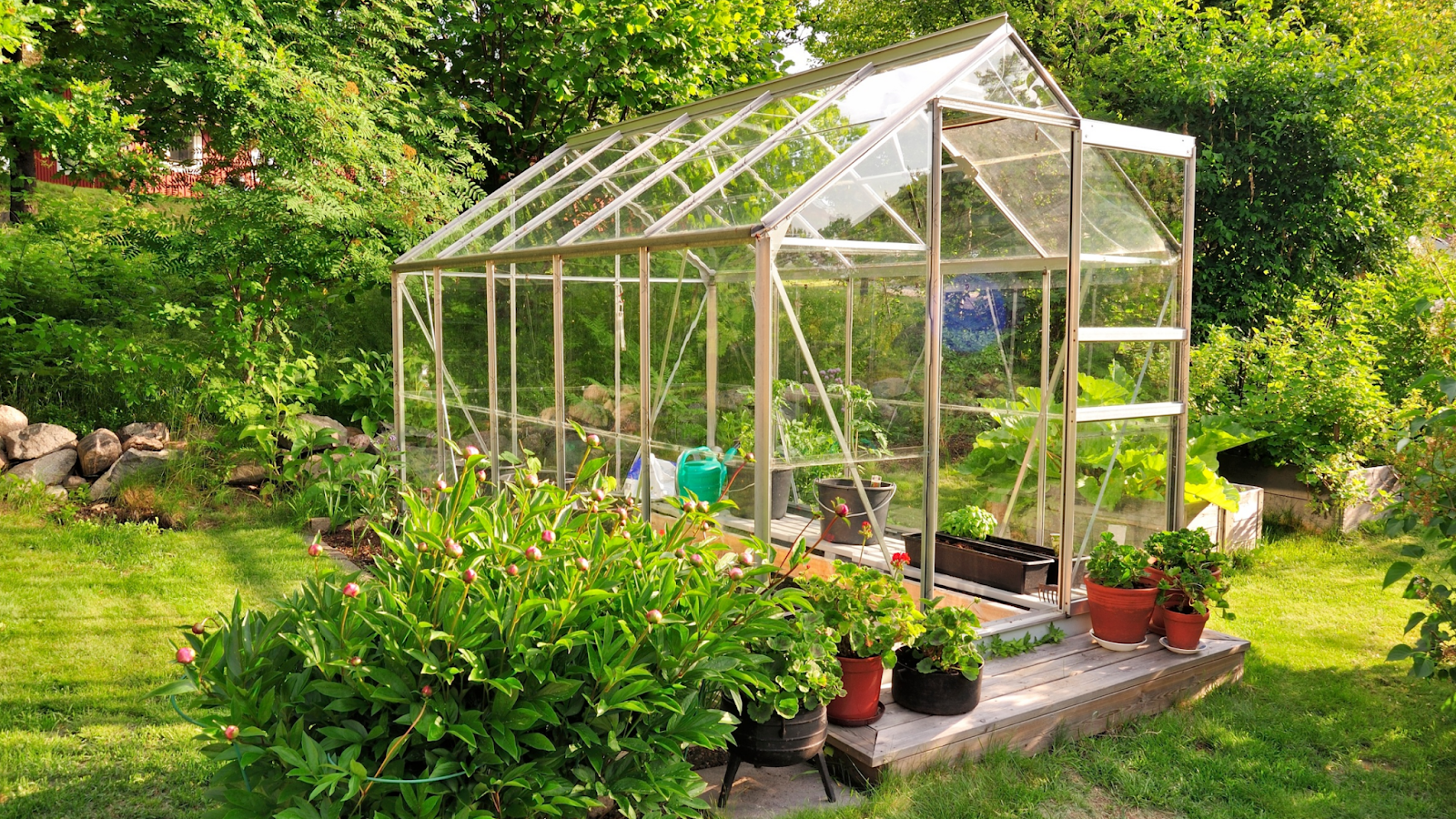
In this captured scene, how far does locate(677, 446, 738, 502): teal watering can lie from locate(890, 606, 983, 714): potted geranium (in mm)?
1268

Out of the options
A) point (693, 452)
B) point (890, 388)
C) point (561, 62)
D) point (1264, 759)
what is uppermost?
point (561, 62)

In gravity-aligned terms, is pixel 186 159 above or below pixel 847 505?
above

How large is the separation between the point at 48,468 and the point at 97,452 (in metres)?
0.31

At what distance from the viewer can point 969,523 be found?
5.13 meters

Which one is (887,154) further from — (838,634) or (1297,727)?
(1297,727)

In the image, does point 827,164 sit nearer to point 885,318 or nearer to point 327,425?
point 885,318

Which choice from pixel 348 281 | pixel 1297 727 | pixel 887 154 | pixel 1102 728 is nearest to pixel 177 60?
pixel 348 281

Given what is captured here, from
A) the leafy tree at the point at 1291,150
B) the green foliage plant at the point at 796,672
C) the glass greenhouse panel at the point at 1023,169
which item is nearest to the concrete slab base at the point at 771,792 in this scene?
the green foliage plant at the point at 796,672

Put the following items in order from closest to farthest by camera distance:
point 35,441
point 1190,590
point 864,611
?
point 864,611 → point 1190,590 → point 35,441

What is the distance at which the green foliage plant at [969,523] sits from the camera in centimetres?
512

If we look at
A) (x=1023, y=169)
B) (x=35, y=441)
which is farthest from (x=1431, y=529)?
(x=35, y=441)

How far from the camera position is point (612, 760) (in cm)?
286

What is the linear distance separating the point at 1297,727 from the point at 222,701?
152 inches

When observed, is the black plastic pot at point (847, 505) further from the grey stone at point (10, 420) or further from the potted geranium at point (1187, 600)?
the grey stone at point (10, 420)
